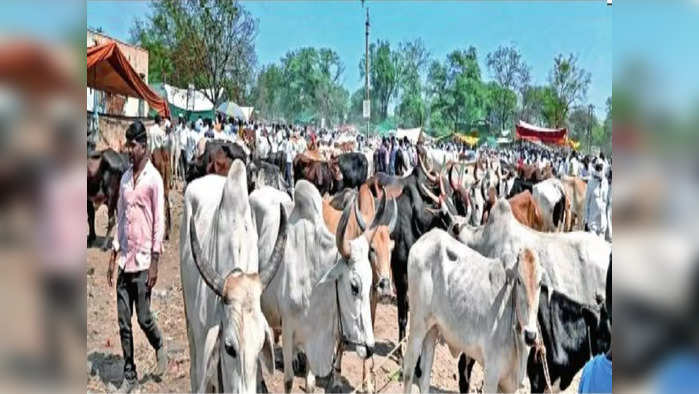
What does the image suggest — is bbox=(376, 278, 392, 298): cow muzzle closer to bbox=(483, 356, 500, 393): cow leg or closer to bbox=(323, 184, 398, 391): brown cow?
bbox=(323, 184, 398, 391): brown cow

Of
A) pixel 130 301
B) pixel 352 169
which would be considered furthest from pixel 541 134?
pixel 130 301

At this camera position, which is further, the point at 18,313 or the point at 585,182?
the point at 585,182

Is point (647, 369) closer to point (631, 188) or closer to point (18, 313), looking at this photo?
point (631, 188)

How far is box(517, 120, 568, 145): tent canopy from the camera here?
28.5m

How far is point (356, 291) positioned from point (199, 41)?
9.43m

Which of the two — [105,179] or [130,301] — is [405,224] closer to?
[130,301]

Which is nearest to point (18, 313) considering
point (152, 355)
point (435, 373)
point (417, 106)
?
point (152, 355)

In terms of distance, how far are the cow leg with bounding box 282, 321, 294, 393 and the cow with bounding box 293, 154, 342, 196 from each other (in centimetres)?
858

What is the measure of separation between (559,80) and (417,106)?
29.0ft

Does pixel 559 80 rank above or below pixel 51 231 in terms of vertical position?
above

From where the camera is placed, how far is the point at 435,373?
638 centimetres

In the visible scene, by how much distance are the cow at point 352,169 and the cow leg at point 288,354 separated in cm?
960

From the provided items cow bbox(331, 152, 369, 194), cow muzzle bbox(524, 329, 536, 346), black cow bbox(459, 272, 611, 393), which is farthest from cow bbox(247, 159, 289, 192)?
cow muzzle bbox(524, 329, 536, 346)

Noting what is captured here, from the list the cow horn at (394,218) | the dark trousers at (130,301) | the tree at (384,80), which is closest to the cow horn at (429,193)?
the cow horn at (394,218)
